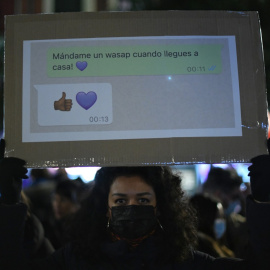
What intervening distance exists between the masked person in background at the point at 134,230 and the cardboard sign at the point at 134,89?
28cm

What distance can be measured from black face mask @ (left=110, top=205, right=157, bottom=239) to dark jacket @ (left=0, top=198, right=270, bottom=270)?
0.06m

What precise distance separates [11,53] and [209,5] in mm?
5469

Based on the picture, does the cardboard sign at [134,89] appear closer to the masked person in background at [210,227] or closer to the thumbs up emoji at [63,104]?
the thumbs up emoji at [63,104]

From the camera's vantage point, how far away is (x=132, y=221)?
2.30 m

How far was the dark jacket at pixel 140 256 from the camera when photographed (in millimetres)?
2148

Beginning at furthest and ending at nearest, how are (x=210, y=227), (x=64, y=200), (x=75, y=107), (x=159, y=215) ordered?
(x=64, y=200) < (x=210, y=227) < (x=159, y=215) < (x=75, y=107)

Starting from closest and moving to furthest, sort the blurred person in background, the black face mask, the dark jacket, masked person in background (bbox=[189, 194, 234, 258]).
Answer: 1. the dark jacket
2. the black face mask
3. masked person in background (bbox=[189, 194, 234, 258])
4. the blurred person in background

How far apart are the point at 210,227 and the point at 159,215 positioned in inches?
→ 53.6

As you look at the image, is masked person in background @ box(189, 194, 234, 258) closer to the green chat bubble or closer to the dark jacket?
the dark jacket

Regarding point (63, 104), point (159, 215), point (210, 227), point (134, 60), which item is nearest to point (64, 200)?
point (210, 227)

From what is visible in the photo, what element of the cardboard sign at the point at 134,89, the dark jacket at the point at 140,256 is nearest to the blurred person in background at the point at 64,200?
the dark jacket at the point at 140,256

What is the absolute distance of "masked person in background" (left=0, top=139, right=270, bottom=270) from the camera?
220cm

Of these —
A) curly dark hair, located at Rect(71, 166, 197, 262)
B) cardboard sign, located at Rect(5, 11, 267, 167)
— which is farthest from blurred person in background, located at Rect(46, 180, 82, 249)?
cardboard sign, located at Rect(5, 11, 267, 167)
